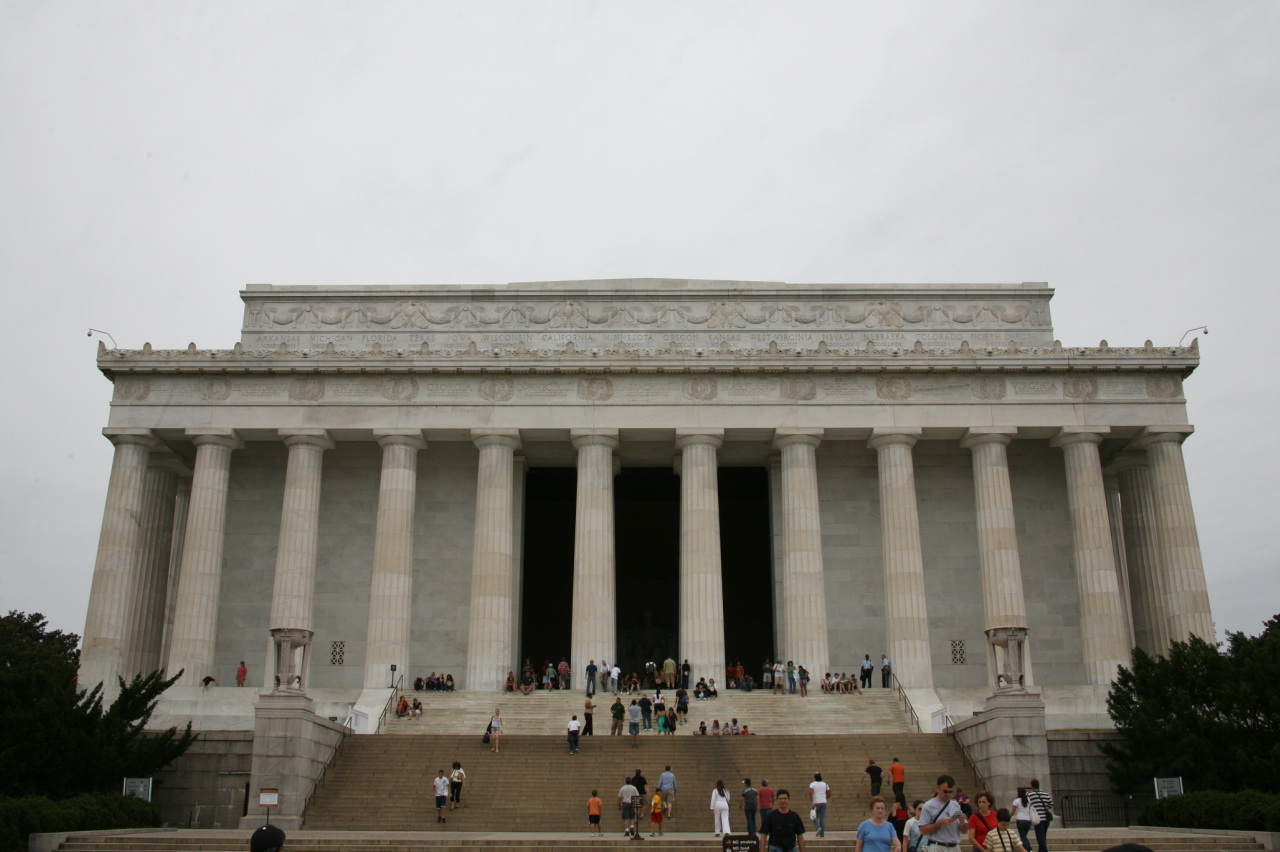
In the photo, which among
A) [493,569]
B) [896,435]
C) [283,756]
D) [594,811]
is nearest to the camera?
[594,811]

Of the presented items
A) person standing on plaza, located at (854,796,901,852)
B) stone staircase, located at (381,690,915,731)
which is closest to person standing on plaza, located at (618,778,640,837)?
stone staircase, located at (381,690,915,731)

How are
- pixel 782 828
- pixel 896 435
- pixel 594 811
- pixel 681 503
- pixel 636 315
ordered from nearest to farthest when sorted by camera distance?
pixel 782 828
pixel 594 811
pixel 896 435
pixel 681 503
pixel 636 315

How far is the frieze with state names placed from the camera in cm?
4603

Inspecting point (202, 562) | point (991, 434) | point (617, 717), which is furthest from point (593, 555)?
point (991, 434)

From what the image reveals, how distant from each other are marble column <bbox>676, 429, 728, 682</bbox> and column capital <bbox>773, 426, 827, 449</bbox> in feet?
7.65

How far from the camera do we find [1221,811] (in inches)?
1010

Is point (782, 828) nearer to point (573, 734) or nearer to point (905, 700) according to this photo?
point (573, 734)

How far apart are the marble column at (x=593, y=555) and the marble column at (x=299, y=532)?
1003cm

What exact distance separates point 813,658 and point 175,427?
25546mm

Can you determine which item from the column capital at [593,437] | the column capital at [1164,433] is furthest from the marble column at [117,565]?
the column capital at [1164,433]

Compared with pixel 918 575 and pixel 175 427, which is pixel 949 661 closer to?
pixel 918 575

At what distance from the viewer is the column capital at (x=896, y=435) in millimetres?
45688

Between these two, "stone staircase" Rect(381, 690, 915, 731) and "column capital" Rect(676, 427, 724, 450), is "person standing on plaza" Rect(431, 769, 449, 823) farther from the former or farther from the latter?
"column capital" Rect(676, 427, 724, 450)

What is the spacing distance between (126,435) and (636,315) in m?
20.7
